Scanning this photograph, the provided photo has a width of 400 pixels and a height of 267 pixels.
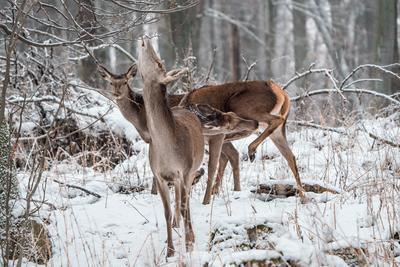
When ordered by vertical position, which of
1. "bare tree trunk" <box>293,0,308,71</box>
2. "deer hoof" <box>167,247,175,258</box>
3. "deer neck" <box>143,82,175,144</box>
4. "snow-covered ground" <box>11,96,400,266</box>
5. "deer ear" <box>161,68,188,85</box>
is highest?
"bare tree trunk" <box>293,0,308,71</box>

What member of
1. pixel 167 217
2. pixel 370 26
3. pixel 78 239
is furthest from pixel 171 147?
pixel 370 26

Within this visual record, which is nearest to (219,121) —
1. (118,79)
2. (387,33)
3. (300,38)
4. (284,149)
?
(284,149)

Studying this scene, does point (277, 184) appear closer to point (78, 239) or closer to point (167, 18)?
point (78, 239)

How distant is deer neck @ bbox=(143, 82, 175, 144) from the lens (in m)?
5.12

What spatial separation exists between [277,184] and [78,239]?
1.88 metres

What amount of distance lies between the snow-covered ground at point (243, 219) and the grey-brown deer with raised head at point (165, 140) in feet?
0.80

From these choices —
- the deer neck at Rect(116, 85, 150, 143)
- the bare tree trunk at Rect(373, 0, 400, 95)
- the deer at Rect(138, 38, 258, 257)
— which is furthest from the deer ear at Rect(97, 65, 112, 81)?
the bare tree trunk at Rect(373, 0, 400, 95)

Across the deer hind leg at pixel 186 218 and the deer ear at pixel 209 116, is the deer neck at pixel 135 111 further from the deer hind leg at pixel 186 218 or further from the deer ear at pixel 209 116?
the deer hind leg at pixel 186 218

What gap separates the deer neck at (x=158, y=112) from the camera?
5121mm

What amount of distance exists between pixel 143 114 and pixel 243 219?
8.03 ft

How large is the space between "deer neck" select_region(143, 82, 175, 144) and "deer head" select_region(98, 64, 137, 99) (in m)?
1.56

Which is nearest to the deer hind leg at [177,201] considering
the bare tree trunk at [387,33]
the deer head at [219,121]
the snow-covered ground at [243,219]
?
the snow-covered ground at [243,219]

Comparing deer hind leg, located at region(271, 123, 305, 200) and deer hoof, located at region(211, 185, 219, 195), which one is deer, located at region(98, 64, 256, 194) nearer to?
deer hoof, located at region(211, 185, 219, 195)

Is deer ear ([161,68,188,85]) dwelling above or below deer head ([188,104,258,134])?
above
